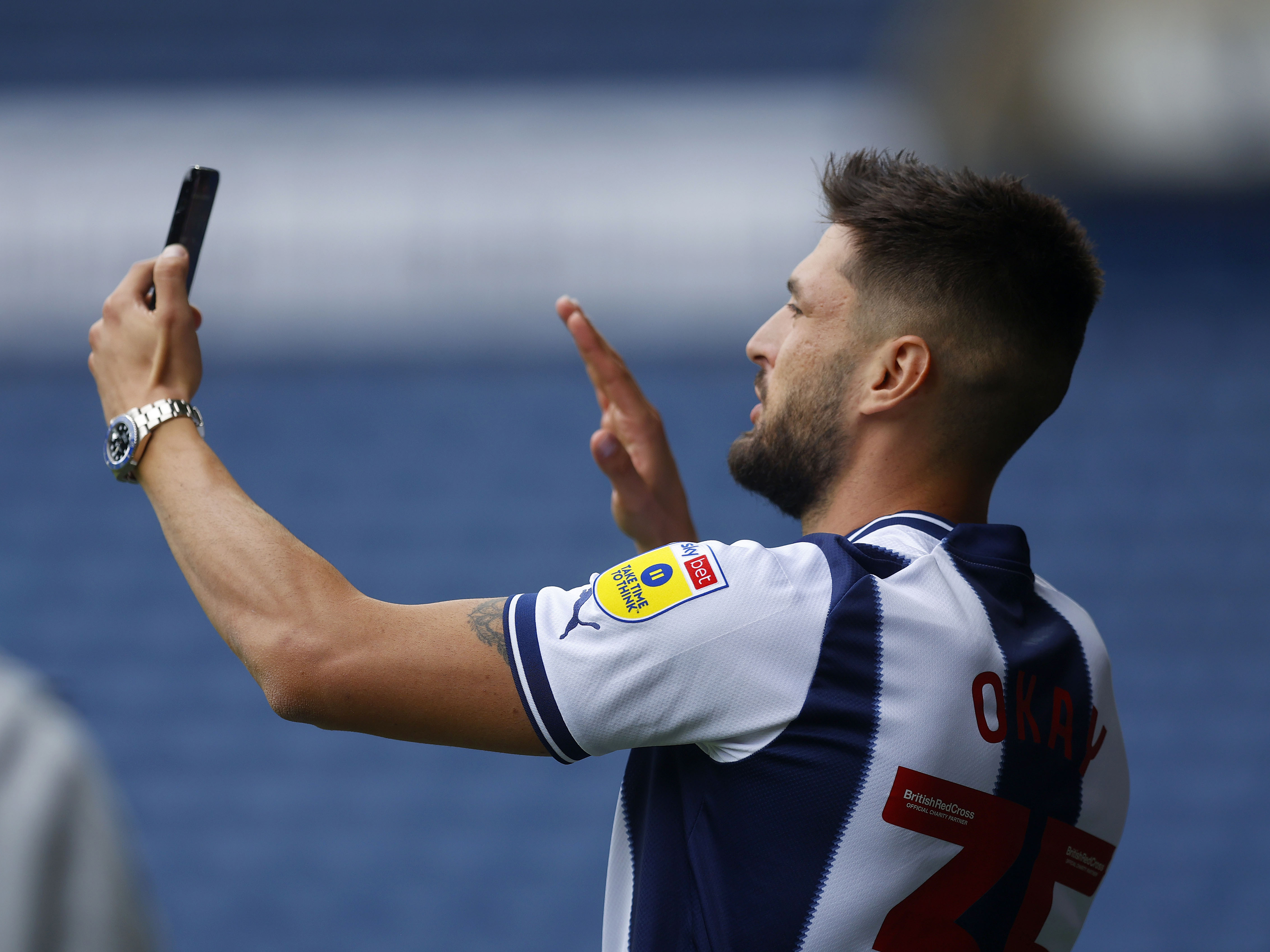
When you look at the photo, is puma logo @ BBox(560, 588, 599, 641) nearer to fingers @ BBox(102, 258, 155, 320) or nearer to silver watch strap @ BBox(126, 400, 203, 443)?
silver watch strap @ BBox(126, 400, 203, 443)

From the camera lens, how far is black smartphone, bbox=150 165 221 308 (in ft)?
5.11

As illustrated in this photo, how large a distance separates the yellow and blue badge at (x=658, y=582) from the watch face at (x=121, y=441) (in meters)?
Answer: 0.63

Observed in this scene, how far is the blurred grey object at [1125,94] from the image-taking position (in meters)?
5.04

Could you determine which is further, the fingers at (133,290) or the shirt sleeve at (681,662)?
the fingers at (133,290)

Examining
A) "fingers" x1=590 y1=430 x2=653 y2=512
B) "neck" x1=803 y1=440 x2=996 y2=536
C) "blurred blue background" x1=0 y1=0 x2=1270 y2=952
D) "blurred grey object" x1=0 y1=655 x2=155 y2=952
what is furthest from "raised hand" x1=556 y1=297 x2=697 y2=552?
"blurred blue background" x1=0 y1=0 x2=1270 y2=952

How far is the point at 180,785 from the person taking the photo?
4.88 metres

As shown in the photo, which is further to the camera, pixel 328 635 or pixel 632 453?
pixel 632 453

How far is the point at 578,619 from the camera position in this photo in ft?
4.38

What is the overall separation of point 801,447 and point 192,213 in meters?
0.93

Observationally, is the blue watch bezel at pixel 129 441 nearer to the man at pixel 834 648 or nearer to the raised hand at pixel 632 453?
the man at pixel 834 648

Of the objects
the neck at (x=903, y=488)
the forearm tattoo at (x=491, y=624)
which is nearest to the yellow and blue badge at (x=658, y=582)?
the forearm tattoo at (x=491, y=624)

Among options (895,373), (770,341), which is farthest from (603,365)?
(895,373)

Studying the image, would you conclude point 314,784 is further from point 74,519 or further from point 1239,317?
point 1239,317

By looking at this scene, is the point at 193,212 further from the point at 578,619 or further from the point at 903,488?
the point at 903,488
